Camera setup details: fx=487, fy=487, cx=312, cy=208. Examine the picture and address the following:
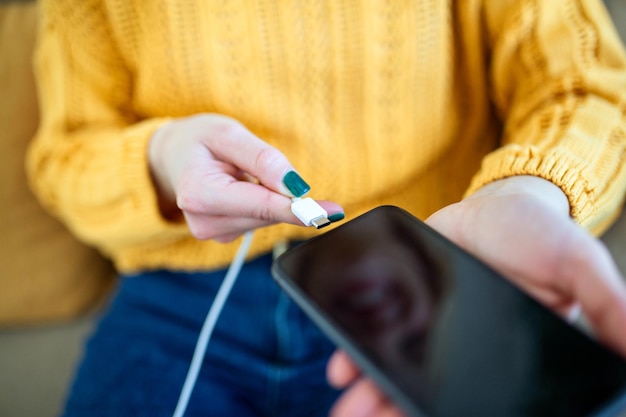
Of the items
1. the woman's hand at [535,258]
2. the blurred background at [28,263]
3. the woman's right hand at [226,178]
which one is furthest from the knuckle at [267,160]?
the blurred background at [28,263]

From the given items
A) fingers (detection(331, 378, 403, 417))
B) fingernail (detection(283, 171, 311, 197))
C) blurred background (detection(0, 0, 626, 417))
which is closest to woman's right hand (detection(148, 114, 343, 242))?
fingernail (detection(283, 171, 311, 197))

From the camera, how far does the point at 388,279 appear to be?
0.78 ft

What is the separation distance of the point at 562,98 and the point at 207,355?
16.0 inches

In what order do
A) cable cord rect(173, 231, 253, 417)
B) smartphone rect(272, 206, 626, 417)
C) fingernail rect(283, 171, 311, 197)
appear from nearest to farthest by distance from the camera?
smartphone rect(272, 206, 626, 417) → fingernail rect(283, 171, 311, 197) → cable cord rect(173, 231, 253, 417)

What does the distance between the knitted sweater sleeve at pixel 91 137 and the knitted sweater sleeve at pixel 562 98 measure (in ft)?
1.05

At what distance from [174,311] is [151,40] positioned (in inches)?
11.2

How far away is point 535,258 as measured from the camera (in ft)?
0.78

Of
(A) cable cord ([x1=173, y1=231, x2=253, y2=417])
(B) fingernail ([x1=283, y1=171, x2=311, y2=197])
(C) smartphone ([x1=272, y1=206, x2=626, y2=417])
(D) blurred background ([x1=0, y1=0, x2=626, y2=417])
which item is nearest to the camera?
(C) smartphone ([x1=272, y1=206, x2=626, y2=417])

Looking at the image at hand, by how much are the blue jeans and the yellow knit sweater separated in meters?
0.06

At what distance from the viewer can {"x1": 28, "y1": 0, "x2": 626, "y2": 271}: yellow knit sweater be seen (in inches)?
17.7

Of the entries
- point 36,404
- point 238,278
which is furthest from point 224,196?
point 36,404

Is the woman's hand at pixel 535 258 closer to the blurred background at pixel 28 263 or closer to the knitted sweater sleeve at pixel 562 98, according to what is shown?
the knitted sweater sleeve at pixel 562 98

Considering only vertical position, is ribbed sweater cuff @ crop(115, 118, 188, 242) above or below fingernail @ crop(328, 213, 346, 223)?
below

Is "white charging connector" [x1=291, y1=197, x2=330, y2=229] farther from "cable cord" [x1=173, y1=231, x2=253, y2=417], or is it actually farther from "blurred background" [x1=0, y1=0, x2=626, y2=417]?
"blurred background" [x1=0, y1=0, x2=626, y2=417]
